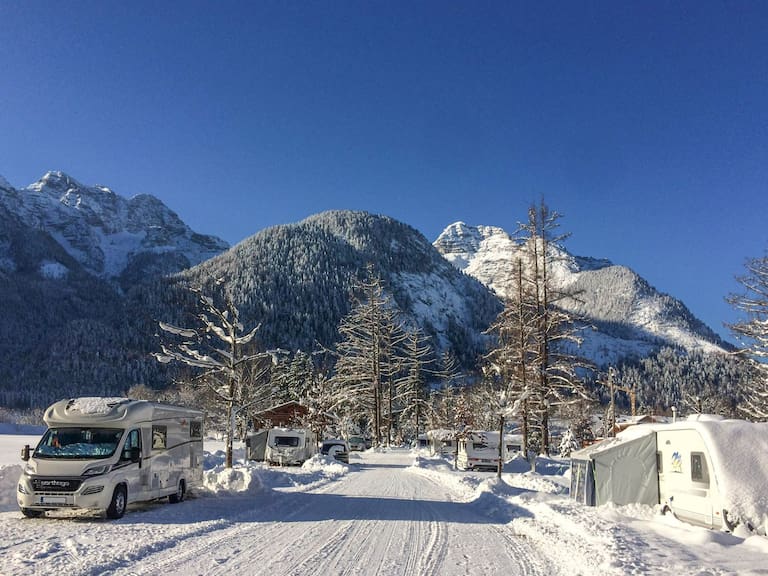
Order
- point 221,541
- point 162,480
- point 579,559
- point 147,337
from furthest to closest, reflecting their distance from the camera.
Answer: point 147,337, point 162,480, point 221,541, point 579,559

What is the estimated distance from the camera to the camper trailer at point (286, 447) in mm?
34844

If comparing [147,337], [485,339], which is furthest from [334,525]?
[485,339]

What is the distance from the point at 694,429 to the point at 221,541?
10037 mm

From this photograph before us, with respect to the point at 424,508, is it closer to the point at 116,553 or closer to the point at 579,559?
the point at 579,559

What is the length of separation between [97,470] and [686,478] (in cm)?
1240

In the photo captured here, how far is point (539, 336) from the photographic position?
26.7m

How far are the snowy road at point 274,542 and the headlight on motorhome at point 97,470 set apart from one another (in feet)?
2.93

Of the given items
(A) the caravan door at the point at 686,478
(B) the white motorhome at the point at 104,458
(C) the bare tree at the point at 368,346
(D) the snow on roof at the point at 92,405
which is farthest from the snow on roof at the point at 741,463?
(C) the bare tree at the point at 368,346

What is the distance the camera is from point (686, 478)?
43.2ft

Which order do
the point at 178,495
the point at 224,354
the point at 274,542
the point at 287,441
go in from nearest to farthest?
the point at 274,542, the point at 178,495, the point at 224,354, the point at 287,441

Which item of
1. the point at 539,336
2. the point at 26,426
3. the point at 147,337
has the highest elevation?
the point at 147,337

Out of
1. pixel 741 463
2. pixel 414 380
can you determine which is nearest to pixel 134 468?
pixel 741 463

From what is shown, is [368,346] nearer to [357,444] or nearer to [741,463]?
[357,444]

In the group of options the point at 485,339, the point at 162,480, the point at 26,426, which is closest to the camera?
the point at 162,480
